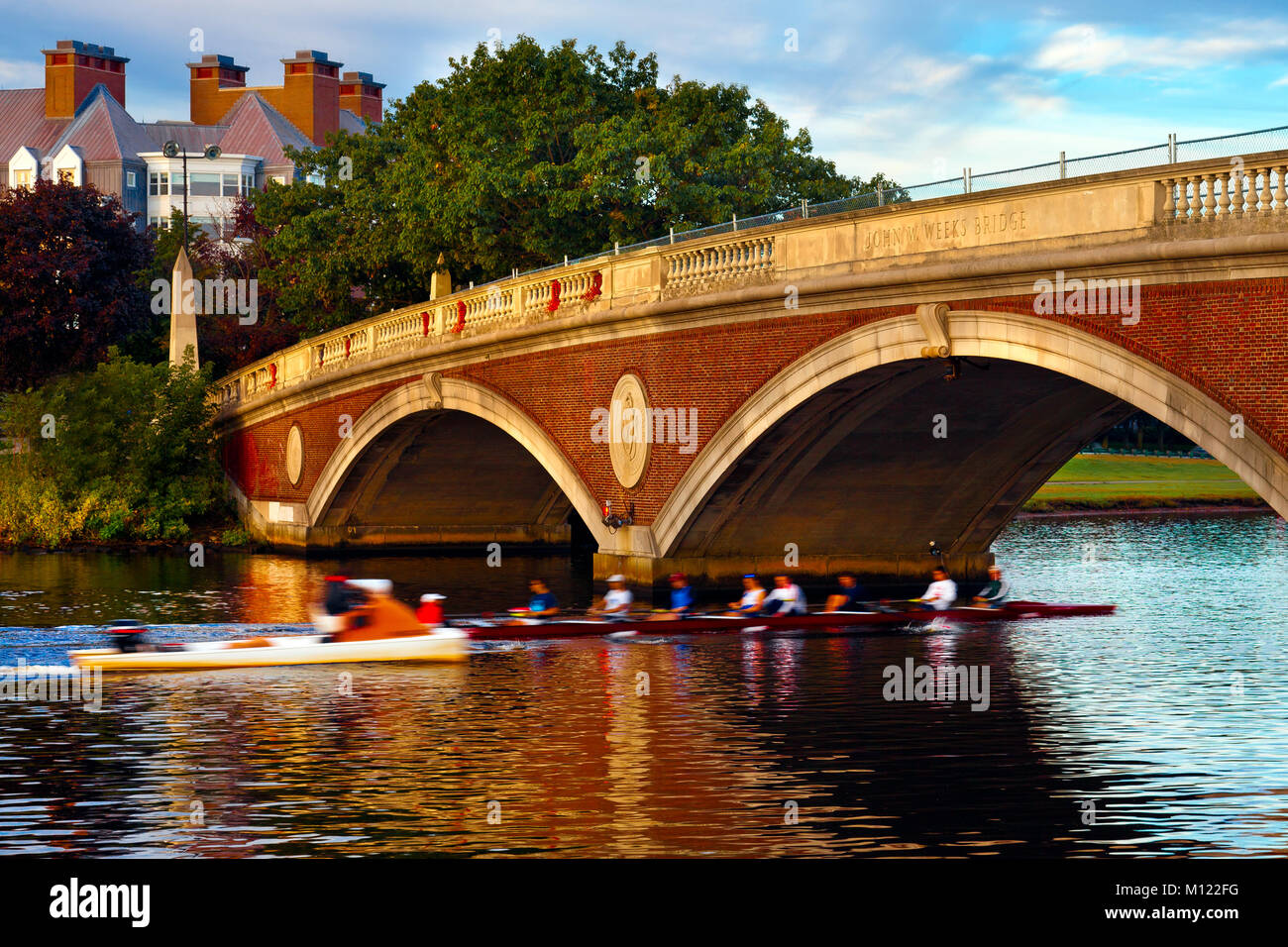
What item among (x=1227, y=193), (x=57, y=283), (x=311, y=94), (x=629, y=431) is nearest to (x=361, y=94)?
(x=311, y=94)

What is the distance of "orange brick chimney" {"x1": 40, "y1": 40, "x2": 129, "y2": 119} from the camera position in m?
107

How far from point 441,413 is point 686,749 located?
982 inches

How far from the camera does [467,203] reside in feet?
151

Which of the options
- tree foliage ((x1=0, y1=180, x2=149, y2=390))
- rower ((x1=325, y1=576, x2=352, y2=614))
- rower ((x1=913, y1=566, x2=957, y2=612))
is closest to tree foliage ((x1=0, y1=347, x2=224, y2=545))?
tree foliage ((x1=0, y1=180, x2=149, y2=390))

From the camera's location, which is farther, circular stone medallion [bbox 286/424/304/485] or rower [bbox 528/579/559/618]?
circular stone medallion [bbox 286/424/304/485]

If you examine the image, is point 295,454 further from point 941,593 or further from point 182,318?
point 941,593

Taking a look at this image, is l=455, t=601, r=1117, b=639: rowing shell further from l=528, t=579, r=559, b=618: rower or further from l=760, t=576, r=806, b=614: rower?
l=528, t=579, r=559, b=618: rower

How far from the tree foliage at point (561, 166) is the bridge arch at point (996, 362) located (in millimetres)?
15901

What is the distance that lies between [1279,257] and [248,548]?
3661cm

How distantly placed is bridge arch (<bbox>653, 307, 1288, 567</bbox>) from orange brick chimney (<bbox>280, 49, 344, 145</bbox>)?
86310 mm

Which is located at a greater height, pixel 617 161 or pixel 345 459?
pixel 617 161

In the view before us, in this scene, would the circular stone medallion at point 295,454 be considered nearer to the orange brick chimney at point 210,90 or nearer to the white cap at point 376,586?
the white cap at point 376,586
